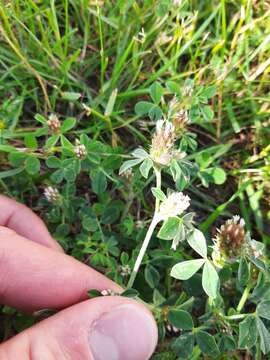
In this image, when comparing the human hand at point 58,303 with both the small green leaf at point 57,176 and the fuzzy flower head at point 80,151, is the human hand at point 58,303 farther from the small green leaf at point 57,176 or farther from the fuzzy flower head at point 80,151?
the fuzzy flower head at point 80,151

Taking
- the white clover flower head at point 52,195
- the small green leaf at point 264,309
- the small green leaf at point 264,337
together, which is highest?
the white clover flower head at point 52,195

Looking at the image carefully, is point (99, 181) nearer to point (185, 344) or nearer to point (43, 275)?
point (43, 275)

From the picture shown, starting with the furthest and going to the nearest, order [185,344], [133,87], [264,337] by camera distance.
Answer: [133,87] → [185,344] → [264,337]

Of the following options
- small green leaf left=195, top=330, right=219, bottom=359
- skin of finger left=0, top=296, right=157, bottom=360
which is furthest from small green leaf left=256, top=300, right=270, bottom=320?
skin of finger left=0, top=296, right=157, bottom=360

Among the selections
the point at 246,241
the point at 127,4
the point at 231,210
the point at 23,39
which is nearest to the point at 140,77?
the point at 127,4

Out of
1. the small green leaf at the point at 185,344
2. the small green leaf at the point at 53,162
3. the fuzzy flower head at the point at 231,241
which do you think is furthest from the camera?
the small green leaf at the point at 53,162

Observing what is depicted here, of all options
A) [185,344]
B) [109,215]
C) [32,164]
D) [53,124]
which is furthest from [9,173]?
[185,344]

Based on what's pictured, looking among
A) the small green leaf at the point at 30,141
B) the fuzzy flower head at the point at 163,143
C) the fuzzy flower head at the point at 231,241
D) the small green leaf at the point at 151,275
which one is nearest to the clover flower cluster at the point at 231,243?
the fuzzy flower head at the point at 231,241
